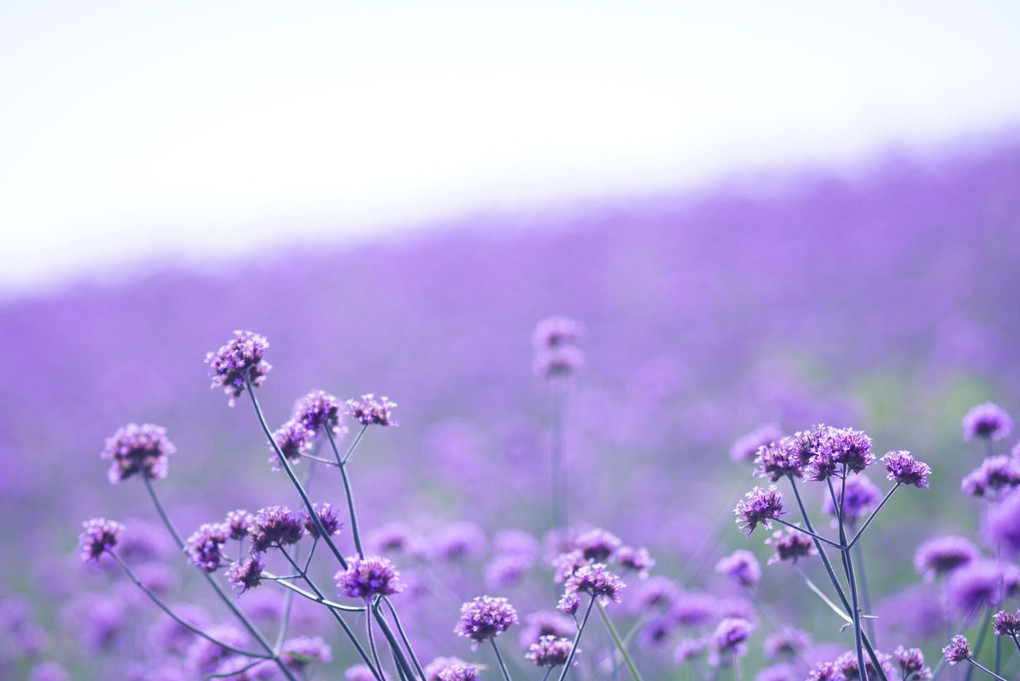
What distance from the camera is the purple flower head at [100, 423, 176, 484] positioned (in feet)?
8.80

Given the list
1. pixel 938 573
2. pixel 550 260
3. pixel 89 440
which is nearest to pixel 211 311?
pixel 89 440

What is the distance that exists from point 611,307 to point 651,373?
5.23 metres

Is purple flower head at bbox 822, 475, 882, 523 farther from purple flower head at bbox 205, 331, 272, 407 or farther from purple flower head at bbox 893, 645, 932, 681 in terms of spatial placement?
purple flower head at bbox 205, 331, 272, 407

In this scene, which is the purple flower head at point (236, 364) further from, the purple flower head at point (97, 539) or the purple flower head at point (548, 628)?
the purple flower head at point (548, 628)

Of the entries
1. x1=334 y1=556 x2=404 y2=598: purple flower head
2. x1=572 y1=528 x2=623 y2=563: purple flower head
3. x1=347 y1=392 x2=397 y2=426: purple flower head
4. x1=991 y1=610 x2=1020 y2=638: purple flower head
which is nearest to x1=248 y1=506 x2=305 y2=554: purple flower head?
x1=334 y1=556 x2=404 y2=598: purple flower head

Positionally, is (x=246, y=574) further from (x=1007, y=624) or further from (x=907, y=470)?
(x=1007, y=624)

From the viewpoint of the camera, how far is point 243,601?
16.6 feet

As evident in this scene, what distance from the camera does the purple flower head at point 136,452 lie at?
Answer: 106 inches

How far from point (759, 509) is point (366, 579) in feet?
4.15

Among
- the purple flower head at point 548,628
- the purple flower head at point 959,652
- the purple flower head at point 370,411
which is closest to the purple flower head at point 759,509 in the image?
the purple flower head at point 959,652

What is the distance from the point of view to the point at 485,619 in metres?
2.35

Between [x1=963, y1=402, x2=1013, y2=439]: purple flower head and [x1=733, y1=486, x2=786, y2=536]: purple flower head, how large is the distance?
146 cm

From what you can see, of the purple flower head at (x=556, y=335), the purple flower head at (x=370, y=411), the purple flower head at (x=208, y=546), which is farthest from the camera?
the purple flower head at (x=556, y=335)

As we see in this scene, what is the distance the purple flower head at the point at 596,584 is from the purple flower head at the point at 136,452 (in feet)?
5.28
